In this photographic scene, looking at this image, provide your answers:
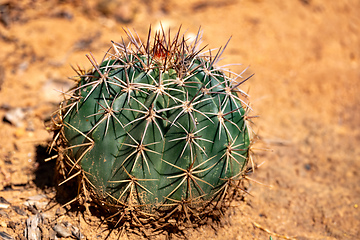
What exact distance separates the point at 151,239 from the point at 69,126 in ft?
3.47

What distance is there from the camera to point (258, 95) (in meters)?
5.68

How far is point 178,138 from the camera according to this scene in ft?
8.11

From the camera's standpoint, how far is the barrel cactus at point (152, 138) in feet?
8.14

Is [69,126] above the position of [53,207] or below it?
above

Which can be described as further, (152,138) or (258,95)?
(258,95)

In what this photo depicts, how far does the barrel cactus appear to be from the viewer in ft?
8.14

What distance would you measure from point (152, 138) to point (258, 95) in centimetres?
356

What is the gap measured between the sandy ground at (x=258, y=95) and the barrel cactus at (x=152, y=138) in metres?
0.40

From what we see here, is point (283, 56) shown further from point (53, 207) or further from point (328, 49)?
point (53, 207)

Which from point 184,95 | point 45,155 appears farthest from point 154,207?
point 45,155

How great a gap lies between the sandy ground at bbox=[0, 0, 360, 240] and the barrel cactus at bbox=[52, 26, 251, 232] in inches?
15.7

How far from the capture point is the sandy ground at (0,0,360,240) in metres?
3.34

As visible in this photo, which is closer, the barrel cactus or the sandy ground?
the barrel cactus

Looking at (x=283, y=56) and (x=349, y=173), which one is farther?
(x=283, y=56)
